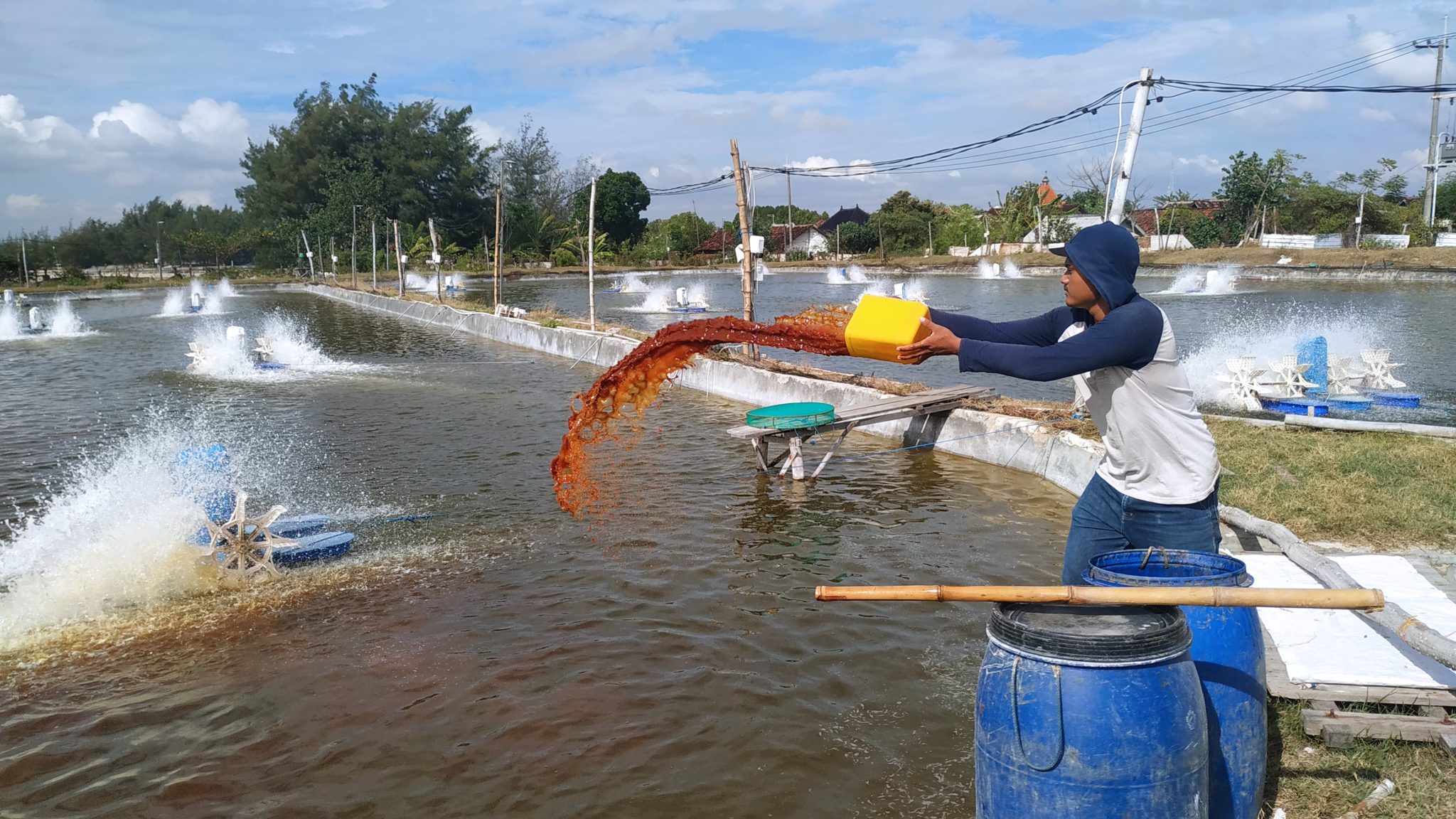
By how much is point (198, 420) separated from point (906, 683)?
1360 cm

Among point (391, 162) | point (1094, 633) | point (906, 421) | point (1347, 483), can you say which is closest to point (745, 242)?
point (906, 421)

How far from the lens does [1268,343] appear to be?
17297 millimetres

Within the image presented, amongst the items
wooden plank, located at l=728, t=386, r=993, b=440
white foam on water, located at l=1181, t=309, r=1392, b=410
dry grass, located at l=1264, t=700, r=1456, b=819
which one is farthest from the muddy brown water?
white foam on water, located at l=1181, t=309, r=1392, b=410

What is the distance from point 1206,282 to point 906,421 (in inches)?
1554

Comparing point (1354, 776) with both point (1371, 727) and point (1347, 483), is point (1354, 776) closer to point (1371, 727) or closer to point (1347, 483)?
point (1371, 727)

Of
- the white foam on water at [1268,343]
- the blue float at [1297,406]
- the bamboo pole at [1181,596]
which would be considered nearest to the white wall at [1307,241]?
the white foam on water at [1268,343]

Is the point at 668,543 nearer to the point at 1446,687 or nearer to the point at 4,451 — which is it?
the point at 1446,687

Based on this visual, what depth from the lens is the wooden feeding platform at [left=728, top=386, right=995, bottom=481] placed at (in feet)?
33.0

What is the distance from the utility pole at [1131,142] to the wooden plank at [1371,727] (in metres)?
6.94

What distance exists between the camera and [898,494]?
9562mm

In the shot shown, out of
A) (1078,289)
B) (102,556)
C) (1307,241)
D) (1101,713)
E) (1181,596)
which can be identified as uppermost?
(1307,241)

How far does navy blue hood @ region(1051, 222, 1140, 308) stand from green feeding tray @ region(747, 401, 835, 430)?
6.48 meters

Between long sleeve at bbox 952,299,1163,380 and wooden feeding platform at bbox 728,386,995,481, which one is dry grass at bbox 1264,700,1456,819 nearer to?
long sleeve at bbox 952,299,1163,380

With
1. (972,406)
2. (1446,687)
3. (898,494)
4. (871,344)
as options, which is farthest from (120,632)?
(972,406)
